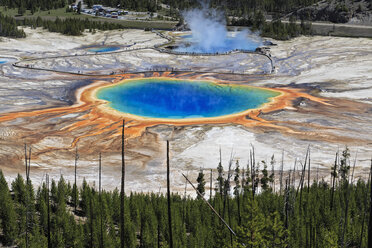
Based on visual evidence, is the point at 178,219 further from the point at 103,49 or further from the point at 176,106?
the point at 103,49

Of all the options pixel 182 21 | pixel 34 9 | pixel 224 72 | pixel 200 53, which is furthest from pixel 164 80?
pixel 34 9

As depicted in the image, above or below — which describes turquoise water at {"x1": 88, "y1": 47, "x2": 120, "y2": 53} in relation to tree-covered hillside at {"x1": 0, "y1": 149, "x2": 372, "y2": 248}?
above

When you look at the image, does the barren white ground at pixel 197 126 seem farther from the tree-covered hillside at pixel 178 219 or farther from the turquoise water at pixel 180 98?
the tree-covered hillside at pixel 178 219

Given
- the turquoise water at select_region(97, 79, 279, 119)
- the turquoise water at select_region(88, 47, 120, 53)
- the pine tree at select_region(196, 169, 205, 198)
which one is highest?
the turquoise water at select_region(88, 47, 120, 53)

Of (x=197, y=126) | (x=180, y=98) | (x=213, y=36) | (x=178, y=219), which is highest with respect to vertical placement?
(x=213, y=36)

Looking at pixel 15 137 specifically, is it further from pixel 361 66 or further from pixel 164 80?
pixel 361 66

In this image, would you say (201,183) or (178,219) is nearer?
(178,219)

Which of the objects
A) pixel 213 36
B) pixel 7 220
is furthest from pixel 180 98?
pixel 213 36

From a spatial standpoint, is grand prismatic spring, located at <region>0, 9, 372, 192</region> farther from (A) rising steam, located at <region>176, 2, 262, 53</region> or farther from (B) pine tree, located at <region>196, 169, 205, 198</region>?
(A) rising steam, located at <region>176, 2, 262, 53</region>

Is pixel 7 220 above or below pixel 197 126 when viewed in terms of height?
below

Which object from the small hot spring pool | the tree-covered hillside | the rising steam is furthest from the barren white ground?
the rising steam
